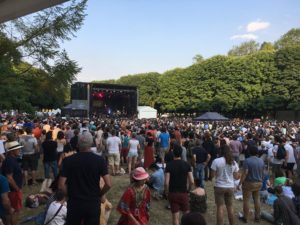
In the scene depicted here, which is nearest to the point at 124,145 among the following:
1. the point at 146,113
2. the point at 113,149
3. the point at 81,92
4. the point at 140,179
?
the point at 113,149

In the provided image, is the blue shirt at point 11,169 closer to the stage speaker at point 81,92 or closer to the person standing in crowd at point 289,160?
the person standing in crowd at point 289,160

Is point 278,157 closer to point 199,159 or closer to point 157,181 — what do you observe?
point 199,159

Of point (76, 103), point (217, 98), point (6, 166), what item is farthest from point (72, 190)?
point (217, 98)

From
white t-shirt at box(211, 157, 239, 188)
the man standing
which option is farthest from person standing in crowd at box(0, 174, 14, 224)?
white t-shirt at box(211, 157, 239, 188)

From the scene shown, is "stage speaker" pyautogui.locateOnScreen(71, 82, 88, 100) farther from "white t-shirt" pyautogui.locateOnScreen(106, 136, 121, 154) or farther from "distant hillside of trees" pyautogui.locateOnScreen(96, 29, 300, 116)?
"white t-shirt" pyautogui.locateOnScreen(106, 136, 121, 154)

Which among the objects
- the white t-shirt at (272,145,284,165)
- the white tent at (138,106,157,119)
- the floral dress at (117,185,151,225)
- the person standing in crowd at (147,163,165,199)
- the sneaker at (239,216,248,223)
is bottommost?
the sneaker at (239,216,248,223)

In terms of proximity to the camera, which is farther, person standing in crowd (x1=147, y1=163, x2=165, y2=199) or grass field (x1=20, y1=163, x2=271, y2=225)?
person standing in crowd (x1=147, y1=163, x2=165, y2=199)

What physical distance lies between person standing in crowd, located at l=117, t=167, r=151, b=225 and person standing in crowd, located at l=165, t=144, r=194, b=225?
1780mm

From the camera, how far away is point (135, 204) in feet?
15.8

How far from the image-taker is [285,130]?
2300 centimetres

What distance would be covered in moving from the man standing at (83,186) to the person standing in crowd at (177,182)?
93.6 inches

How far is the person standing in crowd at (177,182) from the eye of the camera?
6.59m

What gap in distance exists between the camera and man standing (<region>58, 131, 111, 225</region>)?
14.4ft

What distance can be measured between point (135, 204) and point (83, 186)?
2.51 feet
